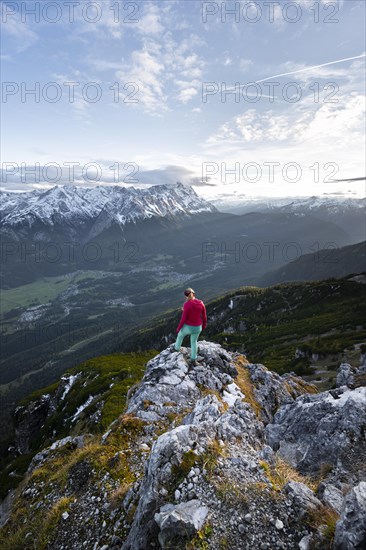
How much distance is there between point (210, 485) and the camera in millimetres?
9445

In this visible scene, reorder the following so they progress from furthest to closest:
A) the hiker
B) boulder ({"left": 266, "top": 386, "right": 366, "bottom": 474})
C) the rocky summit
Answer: the hiker → boulder ({"left": 266, "top": 386, "right": 366, "bottom": 474}) → the rocky summit

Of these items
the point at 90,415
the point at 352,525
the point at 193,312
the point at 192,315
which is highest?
the point at 193,312

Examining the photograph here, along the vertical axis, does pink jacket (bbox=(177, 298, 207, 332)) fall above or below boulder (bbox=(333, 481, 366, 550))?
above

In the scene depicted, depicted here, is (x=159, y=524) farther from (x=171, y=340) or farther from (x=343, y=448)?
(x=171, y=340)

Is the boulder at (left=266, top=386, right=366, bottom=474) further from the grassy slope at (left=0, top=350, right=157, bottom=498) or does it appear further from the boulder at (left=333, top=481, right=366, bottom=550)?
the grassy slope at (left=0, top=350, right=157, bottom=498)

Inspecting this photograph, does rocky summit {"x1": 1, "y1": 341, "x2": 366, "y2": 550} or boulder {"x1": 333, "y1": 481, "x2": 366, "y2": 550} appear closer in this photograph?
boulder {"x1": 333, "y1": 481, "x2": 366, "y2": 550}

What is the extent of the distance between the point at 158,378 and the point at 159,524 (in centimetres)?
1549

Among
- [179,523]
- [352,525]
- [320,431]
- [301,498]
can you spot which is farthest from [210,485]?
[320,431]

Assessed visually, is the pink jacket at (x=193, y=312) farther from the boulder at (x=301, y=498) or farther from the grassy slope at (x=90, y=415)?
the grassy slope at (x=90, y=415)

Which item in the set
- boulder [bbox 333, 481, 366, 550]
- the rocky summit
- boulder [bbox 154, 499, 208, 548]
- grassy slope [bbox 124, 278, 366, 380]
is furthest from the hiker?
grassy slope [bbox 124, 278, 366, 380]

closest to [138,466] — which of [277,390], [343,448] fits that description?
[343,448]

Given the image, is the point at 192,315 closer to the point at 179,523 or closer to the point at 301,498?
the point at 301,498

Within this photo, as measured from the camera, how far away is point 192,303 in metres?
19.8

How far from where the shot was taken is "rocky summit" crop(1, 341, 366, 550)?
7848 millimetres
